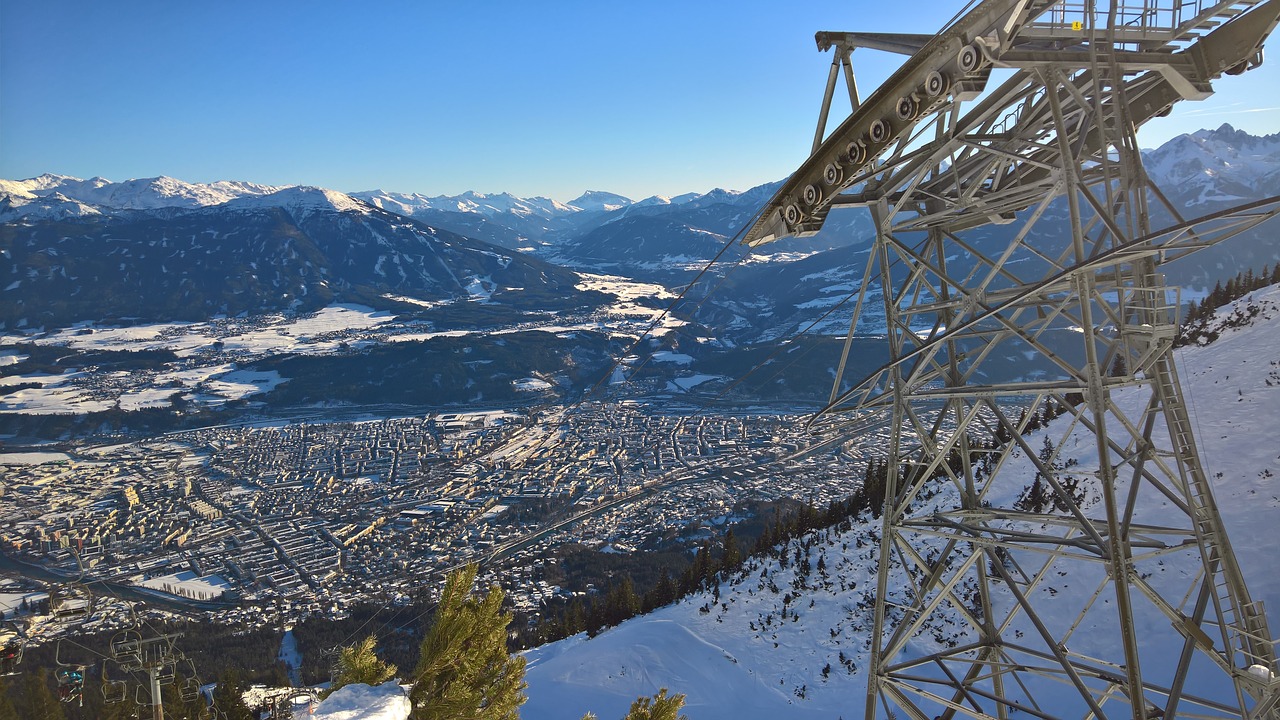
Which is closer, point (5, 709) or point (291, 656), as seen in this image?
point (5, 709)

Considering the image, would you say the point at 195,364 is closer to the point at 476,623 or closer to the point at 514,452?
the point at 514,452

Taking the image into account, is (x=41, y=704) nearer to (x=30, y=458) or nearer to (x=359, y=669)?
(x=359, y=669)

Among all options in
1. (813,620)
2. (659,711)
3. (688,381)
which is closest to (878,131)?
(659,711)

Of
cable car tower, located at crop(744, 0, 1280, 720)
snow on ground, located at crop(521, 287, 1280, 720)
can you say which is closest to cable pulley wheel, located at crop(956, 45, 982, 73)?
cable car tower, located at crop(744, 0, 1280, 720)

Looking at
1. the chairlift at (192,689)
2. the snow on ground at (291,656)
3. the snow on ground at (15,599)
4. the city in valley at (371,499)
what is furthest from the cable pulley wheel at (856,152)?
the snow on ground at (15,599)

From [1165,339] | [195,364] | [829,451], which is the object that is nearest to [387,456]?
[829,451]

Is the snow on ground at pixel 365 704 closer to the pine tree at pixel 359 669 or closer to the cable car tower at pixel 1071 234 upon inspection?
the pine tree at pixel 359 669

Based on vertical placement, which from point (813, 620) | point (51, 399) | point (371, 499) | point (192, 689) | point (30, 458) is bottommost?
point (30, 458)
